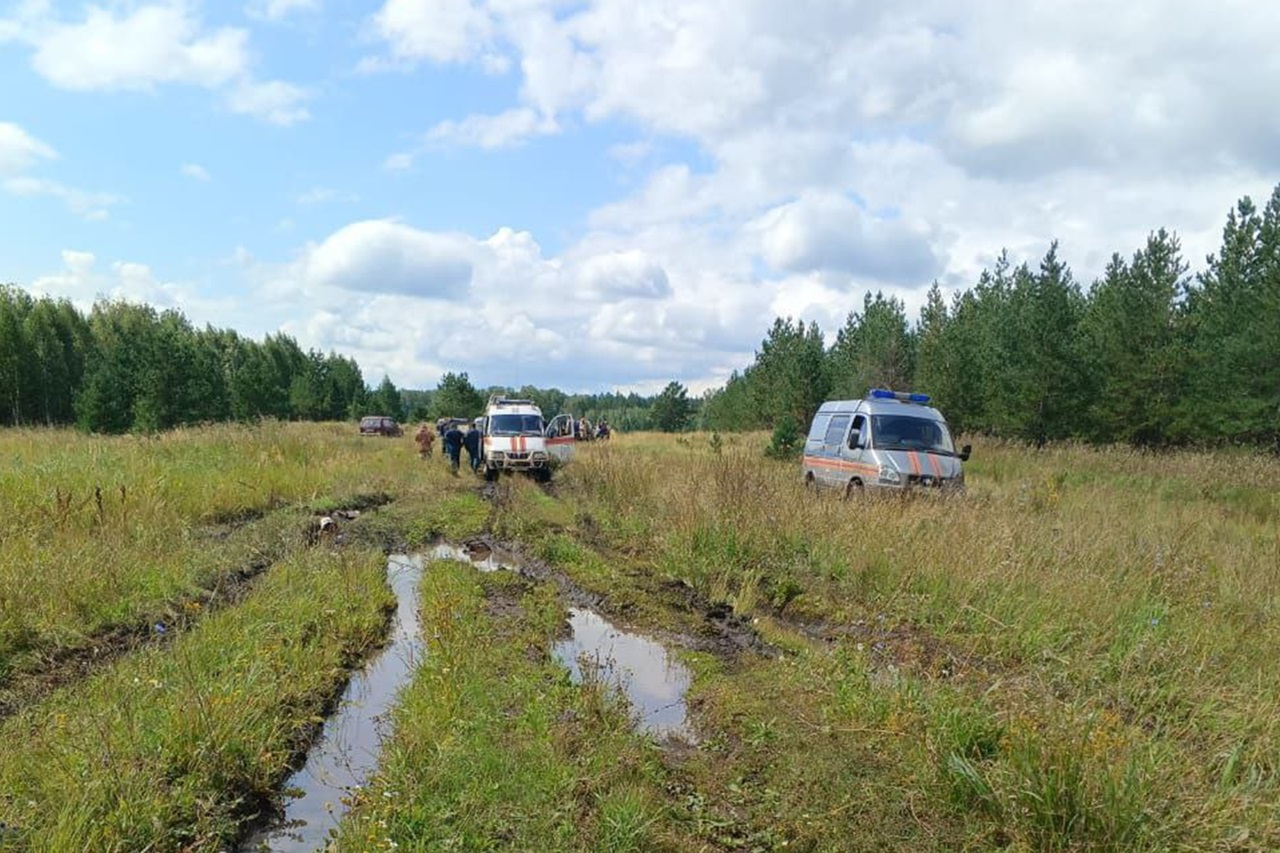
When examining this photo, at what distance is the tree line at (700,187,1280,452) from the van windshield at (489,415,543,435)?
349 inches

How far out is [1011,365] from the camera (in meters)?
29.7

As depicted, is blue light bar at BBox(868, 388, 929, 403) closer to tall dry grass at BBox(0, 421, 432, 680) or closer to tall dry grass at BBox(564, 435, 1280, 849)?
tall dry grass at BBox(564, 435, 1280, 849)

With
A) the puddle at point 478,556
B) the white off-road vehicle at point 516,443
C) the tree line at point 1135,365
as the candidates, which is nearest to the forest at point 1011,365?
the tree line at point 1135,365

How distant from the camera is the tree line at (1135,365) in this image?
22.1 m

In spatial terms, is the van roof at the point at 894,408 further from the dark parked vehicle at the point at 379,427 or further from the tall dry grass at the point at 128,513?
the dark parked vehicle at the point at 379,427

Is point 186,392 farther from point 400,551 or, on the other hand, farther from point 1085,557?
point 1085,557

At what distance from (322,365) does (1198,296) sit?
79.6 metres

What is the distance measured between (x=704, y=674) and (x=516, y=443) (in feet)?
47.3

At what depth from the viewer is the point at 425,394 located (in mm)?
189750

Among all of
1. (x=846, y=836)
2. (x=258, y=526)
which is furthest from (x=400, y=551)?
(x=846, y=836)

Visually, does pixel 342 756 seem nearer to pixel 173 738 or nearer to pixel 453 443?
pixel 173 738

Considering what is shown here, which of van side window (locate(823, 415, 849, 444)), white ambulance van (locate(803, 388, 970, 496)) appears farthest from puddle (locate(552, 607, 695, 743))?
van side window (locate(823, 415, 849, 444))

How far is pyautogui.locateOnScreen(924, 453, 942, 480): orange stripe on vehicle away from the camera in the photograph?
10991mm

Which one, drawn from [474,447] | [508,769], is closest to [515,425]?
[474,447]
